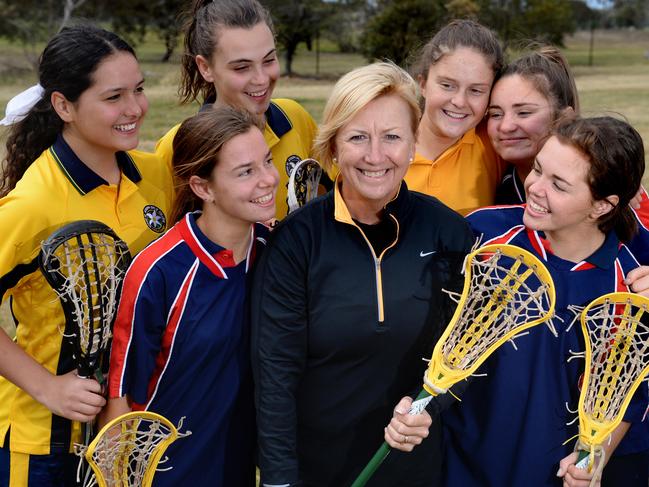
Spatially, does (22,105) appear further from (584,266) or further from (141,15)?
(141,15)

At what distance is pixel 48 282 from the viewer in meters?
2.77

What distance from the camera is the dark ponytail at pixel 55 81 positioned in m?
3.05

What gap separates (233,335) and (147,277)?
0.40m

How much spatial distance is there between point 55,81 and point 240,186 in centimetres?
89

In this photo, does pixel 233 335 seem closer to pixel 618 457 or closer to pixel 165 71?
pixel 618 457

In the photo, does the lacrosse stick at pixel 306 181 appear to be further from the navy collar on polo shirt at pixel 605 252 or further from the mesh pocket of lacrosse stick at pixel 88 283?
the navy collar on polo shirt at pixel 605 252

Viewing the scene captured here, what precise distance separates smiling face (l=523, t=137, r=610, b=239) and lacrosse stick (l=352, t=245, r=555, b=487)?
0.25m

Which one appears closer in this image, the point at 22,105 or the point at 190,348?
the point at 190,348

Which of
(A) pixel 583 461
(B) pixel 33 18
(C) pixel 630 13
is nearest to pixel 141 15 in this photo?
(B) pixel 33 18

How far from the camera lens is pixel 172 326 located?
9.15 ft

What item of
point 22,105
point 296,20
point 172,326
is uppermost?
point 296,20

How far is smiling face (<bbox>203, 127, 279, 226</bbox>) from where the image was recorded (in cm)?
293

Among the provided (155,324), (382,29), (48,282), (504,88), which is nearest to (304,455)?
(155,324)

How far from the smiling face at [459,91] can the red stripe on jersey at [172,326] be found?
1514 millimetres
